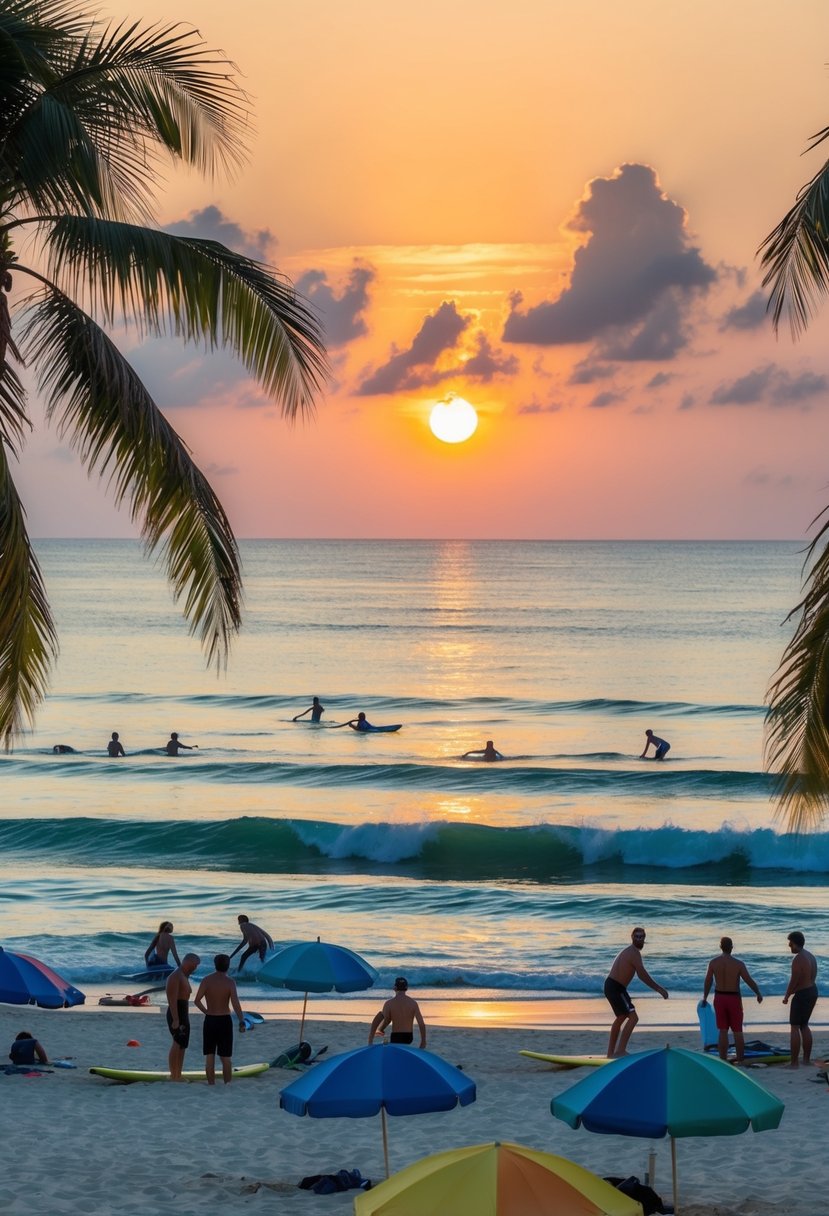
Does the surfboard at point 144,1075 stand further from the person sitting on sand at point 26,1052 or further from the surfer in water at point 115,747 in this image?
the surfer in water at point 115,747

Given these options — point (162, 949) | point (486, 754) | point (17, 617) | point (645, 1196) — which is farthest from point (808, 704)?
point (486, 754)

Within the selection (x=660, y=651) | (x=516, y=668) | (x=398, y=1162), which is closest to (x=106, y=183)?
(x=398, y=1162)

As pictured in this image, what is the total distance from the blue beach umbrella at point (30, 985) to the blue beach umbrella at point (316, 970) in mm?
2063

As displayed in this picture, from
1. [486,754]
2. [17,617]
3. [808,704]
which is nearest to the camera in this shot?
[17,617]

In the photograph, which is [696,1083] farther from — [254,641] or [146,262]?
[254,641]

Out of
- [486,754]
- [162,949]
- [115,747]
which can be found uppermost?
[486,754]

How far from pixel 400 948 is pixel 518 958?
A: 1.98m

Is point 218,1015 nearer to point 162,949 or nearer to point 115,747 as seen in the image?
point 162,949

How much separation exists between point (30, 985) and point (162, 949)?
5.30 metres

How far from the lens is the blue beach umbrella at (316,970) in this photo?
46.0 ft

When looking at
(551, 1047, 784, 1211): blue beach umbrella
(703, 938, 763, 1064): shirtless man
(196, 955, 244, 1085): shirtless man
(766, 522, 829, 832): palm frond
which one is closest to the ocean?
(766, 522, 829, 832): palm frond

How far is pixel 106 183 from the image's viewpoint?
28.3 ft

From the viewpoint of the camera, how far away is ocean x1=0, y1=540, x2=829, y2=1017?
2333 cm

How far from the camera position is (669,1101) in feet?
25.1
